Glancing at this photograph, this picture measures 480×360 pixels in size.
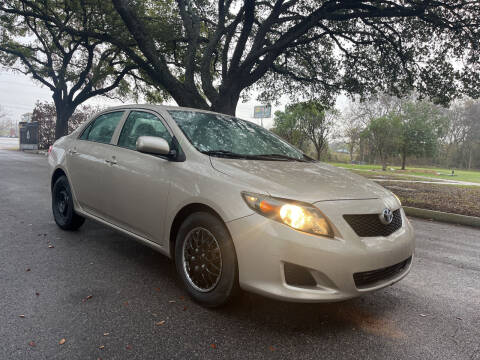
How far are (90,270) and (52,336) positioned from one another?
1191 millimetres

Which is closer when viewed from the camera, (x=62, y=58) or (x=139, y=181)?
(x=139, y=181)

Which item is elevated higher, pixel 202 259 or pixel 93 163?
pixel 93 163

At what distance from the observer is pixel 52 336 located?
225cm

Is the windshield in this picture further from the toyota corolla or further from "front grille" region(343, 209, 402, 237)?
"front grille" region(343, 209, 402, 237)

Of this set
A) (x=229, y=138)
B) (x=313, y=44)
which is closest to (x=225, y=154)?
(x=229, y=138)

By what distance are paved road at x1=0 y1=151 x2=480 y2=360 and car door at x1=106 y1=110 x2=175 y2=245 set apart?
0.53 m

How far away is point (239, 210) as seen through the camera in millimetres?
2459

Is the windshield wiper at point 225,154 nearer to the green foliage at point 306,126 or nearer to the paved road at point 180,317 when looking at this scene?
the paved road at point 180,317

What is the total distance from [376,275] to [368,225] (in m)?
0.37

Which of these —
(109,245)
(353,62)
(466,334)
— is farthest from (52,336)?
(353,62)

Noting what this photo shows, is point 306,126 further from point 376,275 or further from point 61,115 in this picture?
point 376,275

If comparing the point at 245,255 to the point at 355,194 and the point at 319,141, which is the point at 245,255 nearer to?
the point at 355,194

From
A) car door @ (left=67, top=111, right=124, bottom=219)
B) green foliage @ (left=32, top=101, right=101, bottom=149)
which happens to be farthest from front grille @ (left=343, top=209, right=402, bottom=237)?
green foliage @ (left=32, top=101, right=101, bottom=149)

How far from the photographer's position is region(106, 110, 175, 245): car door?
310 centimetres
